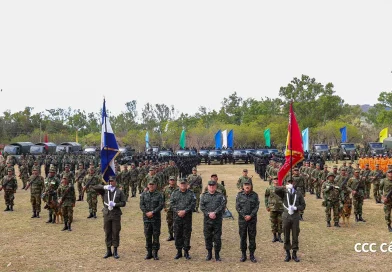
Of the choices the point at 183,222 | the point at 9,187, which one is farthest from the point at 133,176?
the point at 183,222

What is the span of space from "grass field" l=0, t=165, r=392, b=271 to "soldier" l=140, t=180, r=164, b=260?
0.25 metres

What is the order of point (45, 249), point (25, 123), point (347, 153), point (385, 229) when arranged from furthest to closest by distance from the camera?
point (25, 123), point (347, 153), point (385, 229), point (45, 249)

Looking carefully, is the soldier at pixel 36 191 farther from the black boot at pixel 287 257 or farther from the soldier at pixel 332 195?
the soldier at pixel 332 195

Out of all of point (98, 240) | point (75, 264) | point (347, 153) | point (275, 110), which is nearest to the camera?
point (75, 264)

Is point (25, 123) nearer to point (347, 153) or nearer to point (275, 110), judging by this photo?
point (275, 110)

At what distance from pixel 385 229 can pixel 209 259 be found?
215 inches

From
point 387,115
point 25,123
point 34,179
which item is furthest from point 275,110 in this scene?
point 34,179

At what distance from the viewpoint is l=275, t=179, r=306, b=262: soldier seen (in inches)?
338

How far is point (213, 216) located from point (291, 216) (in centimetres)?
153

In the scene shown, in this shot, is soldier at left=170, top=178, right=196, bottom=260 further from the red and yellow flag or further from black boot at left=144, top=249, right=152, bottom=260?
the red and yellow flag

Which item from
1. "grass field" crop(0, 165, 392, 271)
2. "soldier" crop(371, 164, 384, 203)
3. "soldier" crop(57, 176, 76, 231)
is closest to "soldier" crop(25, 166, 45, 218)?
"grass field" crop(0, 165, 392, 271)

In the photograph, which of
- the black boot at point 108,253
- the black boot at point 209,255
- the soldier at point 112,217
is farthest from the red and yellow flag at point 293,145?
the black boot at point 108,253

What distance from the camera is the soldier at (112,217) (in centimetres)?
891

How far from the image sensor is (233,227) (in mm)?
11898
